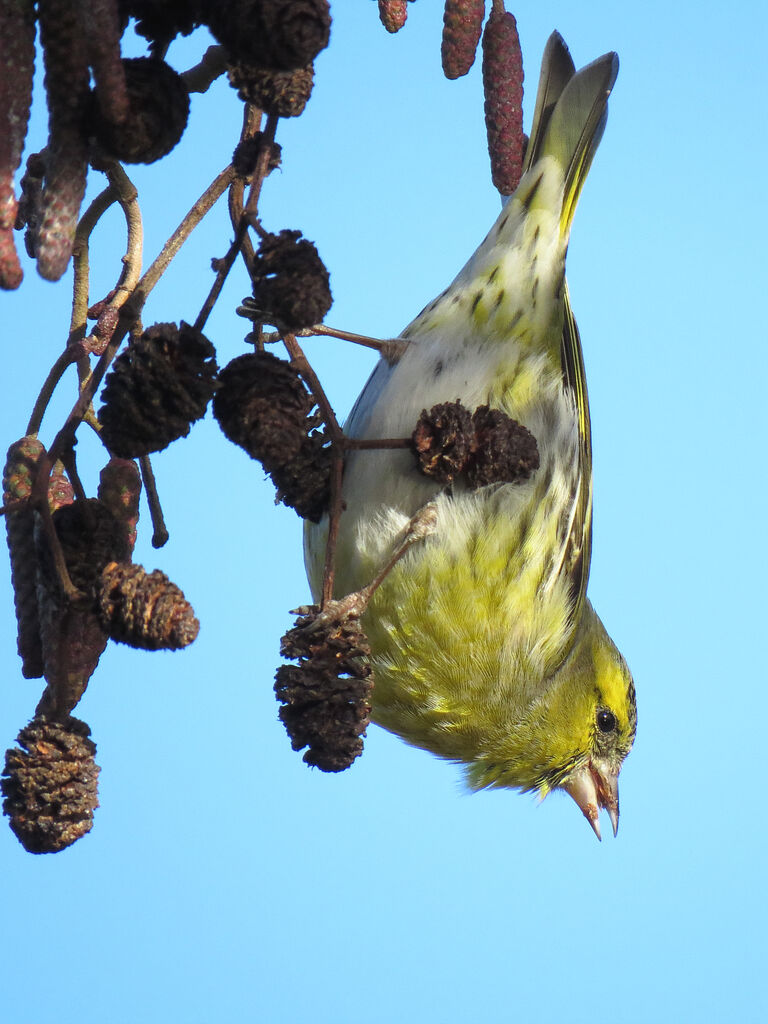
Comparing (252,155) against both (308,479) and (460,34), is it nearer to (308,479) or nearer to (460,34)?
(460,34)

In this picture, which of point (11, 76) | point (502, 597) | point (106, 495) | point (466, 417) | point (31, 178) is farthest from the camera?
point (502, 597)

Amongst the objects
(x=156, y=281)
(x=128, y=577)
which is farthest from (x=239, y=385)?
(x=128, y=577)

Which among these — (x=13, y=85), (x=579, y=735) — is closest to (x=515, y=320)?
(x=579, y=735)

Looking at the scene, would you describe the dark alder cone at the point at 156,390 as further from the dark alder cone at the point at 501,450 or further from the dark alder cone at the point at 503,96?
the dark alder cone at the point at 503,96

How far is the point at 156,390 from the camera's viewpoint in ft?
4.69

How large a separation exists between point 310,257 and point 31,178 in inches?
15.6

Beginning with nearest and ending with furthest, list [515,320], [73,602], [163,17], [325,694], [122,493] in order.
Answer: [163,17]
[73,602]
[122,493]
[325,694]
[515,320]

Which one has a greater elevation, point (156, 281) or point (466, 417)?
point (466, 417)

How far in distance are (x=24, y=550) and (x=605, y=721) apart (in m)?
2.35

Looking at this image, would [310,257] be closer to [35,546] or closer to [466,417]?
[35,546]

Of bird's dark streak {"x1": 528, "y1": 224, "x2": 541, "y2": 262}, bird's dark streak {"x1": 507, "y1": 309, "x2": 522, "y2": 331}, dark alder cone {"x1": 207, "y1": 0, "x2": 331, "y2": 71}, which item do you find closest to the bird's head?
bird's dark streak {"x1": 507, "y1": 309, "x2": 522, "y2": 331}

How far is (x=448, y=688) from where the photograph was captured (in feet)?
9.52

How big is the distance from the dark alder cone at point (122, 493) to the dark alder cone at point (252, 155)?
452 millimetres

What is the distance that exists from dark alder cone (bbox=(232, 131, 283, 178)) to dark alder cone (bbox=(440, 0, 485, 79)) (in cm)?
56
